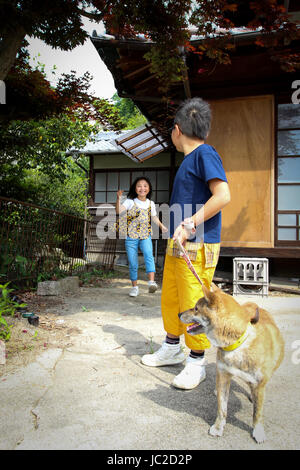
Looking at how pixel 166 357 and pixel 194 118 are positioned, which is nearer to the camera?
pixel 194 118

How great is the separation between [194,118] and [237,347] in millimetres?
1431

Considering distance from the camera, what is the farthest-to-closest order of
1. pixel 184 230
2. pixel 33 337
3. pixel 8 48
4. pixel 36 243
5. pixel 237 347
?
1. pixel 36 243
2. pixel 8 48
3. pixel 33 337
4. pixel 184 230
5. pixel 237 347

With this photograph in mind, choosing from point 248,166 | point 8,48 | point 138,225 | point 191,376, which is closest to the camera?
point 191,376

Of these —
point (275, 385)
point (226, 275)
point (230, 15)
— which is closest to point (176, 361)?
point (275, 385)

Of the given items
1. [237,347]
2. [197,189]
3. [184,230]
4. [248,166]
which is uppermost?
[248,166]

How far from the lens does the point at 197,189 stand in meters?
2.02

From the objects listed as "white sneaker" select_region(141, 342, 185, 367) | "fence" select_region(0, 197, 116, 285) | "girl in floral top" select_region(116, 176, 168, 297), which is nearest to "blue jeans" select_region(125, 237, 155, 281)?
"girl in floral top" select_region(116, 176, 168, 297)

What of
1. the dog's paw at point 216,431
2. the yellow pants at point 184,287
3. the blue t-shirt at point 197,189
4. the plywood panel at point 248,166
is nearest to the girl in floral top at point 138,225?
the plywood panel at point 248,166

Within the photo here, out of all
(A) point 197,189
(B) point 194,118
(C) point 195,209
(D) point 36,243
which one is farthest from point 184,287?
(D) point 36,243

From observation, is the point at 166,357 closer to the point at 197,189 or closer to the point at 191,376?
the point at 191,376

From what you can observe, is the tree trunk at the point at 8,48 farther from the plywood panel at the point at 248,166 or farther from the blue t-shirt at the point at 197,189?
the plywood panel at the point at 248,166

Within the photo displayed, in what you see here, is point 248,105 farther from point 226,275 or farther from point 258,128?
point 226,275

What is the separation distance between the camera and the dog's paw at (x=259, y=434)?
1.42 meters

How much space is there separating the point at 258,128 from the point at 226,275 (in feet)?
9.27
